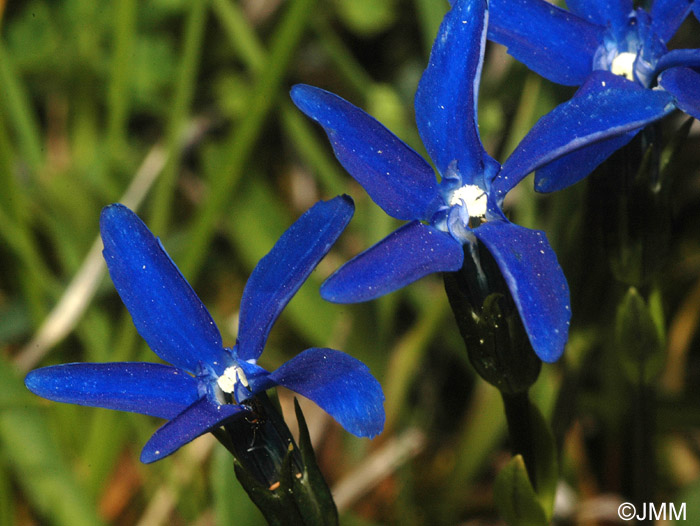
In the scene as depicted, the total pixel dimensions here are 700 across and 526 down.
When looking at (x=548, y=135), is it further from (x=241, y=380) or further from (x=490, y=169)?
(x=241, y=380)

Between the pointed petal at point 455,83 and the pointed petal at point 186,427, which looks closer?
the pointed petal at point 186,427

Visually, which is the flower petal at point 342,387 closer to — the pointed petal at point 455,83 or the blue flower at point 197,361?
the blue flower at point 197,361

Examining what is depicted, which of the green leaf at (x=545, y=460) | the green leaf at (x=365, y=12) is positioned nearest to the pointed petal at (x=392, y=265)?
the green leaf at (x=545, y=460)

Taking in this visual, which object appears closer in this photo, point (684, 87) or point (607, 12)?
point (684, 87)

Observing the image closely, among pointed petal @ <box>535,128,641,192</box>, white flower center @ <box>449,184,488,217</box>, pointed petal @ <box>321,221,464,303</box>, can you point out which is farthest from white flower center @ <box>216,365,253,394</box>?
pointed petal @ <box>535,128,641,192</box>

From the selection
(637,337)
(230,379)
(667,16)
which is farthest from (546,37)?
(230,379)

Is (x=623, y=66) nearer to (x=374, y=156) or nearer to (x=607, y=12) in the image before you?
(x=607, y=12)
